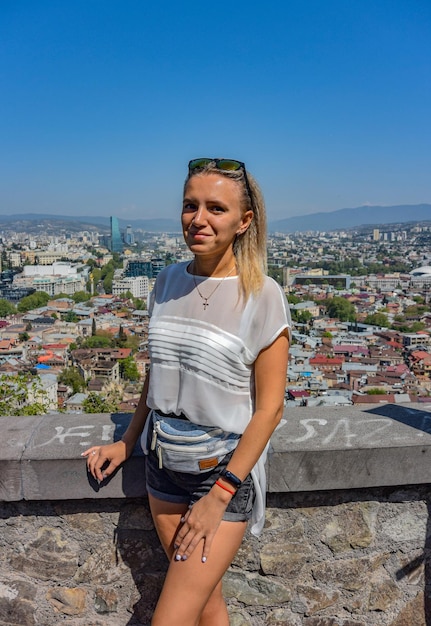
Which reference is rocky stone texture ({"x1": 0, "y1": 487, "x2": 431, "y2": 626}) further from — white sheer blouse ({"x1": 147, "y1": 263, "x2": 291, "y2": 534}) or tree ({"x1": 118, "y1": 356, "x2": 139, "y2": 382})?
tree ({"x1": 118, "y1": 356, "x2": 139, "y2": 382})

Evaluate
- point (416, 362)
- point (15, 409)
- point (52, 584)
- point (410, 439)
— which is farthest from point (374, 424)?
point (416, 362)

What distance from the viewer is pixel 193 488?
1214 millimetres

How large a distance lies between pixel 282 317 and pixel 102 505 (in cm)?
74

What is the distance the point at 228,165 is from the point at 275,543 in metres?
0.98

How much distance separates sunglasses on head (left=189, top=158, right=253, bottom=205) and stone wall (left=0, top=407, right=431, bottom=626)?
672 mm

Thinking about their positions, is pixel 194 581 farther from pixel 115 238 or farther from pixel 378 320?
pixel 115 238

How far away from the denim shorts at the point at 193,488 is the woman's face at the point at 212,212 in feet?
1.40

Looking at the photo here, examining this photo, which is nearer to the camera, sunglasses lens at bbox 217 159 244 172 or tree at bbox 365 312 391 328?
sunglasses lens at bbox 217 159 244 172

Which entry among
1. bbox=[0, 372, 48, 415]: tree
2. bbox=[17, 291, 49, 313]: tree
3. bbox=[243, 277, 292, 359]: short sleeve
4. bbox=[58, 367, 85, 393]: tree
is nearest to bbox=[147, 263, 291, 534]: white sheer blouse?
bbox=[243, 277, 292, 359]: short sleeve

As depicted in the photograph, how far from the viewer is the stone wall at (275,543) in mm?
1496

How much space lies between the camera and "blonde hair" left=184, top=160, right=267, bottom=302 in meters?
1.19

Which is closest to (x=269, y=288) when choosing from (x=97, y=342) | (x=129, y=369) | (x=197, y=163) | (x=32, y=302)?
(x=197, y=163)

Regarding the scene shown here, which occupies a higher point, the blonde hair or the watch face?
the blonde hair

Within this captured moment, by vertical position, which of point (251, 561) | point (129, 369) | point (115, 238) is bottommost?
point (129, 369)
